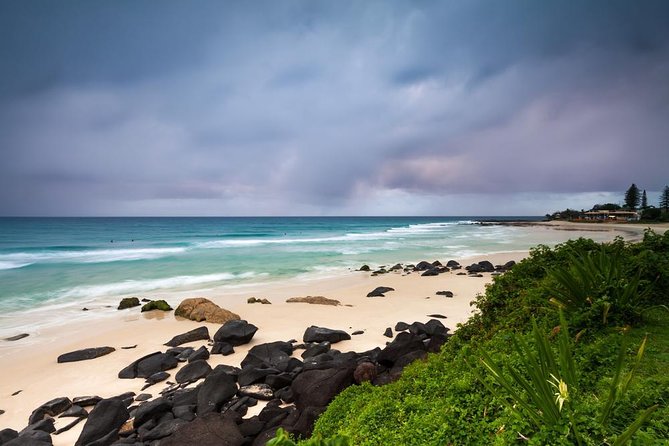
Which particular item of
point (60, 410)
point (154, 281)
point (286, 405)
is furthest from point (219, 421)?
point (154, 281)

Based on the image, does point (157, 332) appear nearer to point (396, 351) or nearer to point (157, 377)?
point (157, 377)

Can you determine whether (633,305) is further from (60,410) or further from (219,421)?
(60,410)

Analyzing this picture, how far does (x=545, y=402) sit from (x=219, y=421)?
445cm

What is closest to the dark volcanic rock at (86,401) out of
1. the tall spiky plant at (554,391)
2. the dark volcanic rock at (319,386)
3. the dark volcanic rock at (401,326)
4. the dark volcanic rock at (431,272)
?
the dark volcanic rock at (319,386)

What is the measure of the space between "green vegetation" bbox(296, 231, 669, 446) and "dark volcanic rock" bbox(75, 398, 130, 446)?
382 centimetres

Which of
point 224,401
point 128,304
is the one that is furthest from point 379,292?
point 128,304

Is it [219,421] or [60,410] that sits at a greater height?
[219,421]

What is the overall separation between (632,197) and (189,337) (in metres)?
133

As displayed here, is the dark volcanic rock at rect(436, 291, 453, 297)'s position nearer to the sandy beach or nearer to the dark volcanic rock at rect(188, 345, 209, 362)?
the sandy beach

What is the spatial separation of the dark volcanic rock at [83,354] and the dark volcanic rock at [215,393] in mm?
5234

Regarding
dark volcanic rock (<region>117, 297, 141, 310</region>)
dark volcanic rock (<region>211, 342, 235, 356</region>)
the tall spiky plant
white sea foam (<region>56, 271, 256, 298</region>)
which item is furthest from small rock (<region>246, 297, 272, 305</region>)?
the tall spiky plant

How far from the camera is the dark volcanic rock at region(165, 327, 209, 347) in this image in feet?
32.8

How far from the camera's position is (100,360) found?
9.24 m

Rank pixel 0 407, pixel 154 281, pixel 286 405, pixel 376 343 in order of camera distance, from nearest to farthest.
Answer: pixel 286 405 → pixel 0 407 → pixel 376 343 → pixel 154 281
